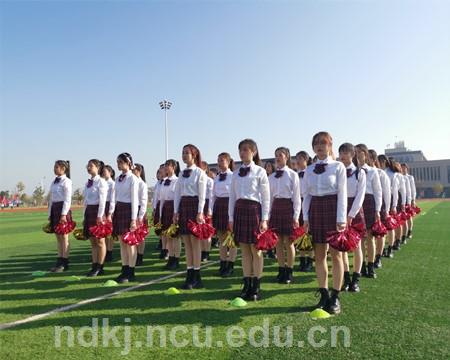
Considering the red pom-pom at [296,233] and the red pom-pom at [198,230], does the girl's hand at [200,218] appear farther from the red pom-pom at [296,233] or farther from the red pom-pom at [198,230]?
the red pom-pom at [296,233]

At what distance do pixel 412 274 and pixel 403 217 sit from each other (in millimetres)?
3464

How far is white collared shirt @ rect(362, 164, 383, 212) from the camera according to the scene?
6336 mm

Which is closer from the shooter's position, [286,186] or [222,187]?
[286,186]

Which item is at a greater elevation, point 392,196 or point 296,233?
point 392,196

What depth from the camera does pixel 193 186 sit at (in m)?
6.19

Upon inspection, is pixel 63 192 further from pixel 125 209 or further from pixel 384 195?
pixel 384 195

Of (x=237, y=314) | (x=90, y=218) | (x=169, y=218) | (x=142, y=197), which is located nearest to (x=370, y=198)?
(x=237, y=314)

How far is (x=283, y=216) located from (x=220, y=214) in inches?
60.7

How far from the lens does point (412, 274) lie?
22.0 feet

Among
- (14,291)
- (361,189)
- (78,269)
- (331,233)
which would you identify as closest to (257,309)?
(331,233)

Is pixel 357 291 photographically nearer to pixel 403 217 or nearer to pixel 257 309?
pixel 257 309

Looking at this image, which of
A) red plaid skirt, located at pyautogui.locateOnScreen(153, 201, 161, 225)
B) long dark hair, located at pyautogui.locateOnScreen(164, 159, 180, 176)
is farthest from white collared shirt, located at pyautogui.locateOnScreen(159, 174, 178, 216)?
red plaid skirt, located at pyautogui.locateOnScreen(153, 201, 161, 225)

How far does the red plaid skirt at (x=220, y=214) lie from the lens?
7.55m

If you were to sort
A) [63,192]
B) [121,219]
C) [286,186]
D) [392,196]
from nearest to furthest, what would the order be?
[286,186] → [121,219] → [63,192] → [392,196]
